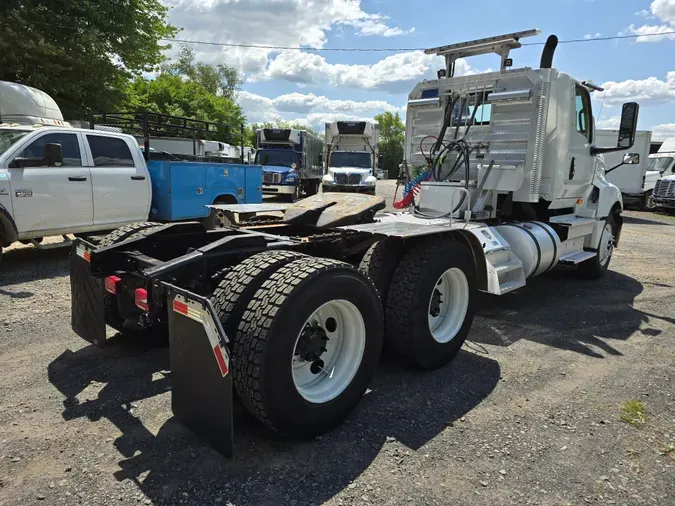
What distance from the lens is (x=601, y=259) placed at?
7.91m

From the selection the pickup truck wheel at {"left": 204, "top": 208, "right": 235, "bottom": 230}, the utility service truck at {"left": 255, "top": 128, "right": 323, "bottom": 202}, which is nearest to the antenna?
the pickup truck wheel at {"left": 204, "top": 208, "right": 235, "bottom": 230}

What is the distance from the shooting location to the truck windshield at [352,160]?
20.9m

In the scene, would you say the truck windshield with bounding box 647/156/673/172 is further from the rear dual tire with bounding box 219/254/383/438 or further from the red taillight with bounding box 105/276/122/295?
the red taillight with bounding box 105/276/122/295

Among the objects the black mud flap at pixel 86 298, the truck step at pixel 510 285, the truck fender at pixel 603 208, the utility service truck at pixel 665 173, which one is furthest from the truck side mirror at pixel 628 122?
the utility service truck at pixel 665 173

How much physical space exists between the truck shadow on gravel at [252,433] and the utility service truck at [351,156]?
52.0 feet

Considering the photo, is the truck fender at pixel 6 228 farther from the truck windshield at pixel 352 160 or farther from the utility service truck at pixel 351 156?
the truck windshield at pixel 352 160

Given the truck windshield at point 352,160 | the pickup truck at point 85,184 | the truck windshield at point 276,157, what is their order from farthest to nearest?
1. the truck windshield at point 352,160
2. the truck windshield at point 276,157
3. the pickup truck at point 85,184

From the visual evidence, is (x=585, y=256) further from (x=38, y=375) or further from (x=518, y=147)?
(x=38, y=375)

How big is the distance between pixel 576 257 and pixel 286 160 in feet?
49.1

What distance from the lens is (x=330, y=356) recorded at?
3371mm

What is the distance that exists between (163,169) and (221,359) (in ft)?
24.1

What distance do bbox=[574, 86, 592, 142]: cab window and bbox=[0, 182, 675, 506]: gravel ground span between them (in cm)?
319

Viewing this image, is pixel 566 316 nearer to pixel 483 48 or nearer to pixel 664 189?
pixel 483 48

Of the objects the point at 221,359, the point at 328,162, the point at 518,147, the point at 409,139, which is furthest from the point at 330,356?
the point at 328,162
